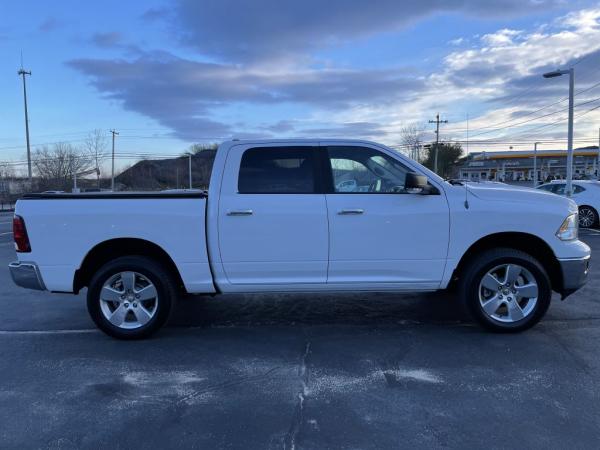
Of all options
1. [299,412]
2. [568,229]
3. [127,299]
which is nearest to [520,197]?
[568,229]

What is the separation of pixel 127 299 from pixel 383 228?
268 cm

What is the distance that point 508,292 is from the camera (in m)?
4.77

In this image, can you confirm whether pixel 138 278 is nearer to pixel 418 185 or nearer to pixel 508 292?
pixel 418 185

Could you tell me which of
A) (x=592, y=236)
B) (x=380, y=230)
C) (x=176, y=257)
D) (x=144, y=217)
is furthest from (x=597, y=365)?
(x=592, y=236)

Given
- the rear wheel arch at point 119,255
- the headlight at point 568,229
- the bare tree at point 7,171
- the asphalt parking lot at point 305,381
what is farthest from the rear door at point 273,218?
the bare tree at point 7,171

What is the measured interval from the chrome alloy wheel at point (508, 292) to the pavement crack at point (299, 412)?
6.38 feet

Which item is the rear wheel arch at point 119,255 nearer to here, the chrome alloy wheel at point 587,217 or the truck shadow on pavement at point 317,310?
the truck shadow on pavement at point 317,310

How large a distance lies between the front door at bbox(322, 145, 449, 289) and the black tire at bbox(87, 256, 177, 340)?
166 centimetres

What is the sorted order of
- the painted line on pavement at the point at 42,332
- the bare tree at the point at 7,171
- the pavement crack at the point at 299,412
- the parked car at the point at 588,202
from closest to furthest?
1. the pavement crack at the point at 299,412
2. the painted line on pavement at the point at 42,332
3. the parked car at the point at 588,202
4. the bare tree at the point at 7,171

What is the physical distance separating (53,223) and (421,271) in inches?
145

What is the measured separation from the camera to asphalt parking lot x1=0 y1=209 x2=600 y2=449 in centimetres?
307

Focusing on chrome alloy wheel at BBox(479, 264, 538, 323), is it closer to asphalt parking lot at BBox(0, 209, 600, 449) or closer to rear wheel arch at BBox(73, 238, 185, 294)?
asphalt parking lot at BBox(0, 209, 600, 449)

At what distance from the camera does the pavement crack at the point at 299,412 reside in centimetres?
296

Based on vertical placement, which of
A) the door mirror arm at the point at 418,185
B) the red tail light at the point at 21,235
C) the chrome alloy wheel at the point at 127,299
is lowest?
the chrome alloy wheel at the point at 127,299
